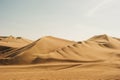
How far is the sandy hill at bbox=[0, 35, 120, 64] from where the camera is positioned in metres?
22.6

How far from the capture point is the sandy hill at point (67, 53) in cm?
2258

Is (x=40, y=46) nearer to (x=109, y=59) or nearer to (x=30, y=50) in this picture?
(x=30, y=50)

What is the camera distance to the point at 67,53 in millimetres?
23781

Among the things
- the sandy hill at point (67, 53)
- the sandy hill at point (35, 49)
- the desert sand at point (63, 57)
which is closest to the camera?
the desert sand at point (63, 57)

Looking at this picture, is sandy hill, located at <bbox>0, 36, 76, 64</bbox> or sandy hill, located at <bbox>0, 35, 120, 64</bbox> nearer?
sandy hill, located at <bbox>0, 35, 120, 64</bbox>

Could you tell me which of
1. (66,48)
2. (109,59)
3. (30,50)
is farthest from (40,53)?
(109,59)

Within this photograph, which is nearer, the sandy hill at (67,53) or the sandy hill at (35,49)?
the sandy hill at (67,53)

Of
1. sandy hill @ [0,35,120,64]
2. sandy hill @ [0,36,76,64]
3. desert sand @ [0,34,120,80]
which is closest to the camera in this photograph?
A: desert sand @ [0,34,120,80]

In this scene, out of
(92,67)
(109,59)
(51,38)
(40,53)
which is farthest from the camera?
(51,38)

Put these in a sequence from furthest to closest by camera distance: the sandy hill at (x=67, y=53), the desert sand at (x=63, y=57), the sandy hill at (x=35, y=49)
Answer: the sandy hill at (x=35, y=49), the sandy hill at (x=67, y=53), the desert sand at (x=63, y=57)

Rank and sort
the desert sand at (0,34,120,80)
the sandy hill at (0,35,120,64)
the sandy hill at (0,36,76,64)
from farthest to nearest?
the sandy hill at (0,36,76,64)
the sandy hill at (0,35,120,64)
the desert sand at (0,34,120,80)

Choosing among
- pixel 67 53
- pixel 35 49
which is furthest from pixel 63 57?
pixel 35 49

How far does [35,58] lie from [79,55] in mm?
3881

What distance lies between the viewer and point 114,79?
41.4ft
